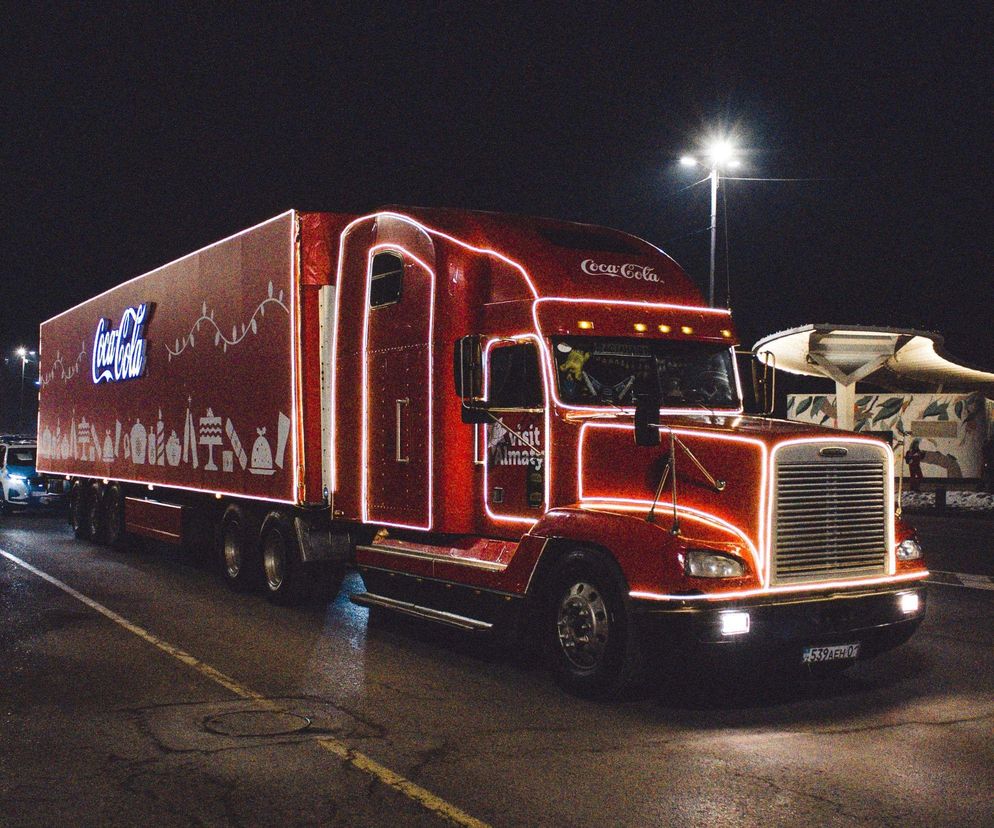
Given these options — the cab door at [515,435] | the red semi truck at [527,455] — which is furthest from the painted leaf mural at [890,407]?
the cab door at [515,435]

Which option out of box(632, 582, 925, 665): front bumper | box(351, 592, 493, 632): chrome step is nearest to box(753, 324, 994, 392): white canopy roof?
box(351, 592, 493, 632): chrome step

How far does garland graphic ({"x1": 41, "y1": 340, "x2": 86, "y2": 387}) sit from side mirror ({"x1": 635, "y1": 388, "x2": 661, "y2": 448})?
1545cm

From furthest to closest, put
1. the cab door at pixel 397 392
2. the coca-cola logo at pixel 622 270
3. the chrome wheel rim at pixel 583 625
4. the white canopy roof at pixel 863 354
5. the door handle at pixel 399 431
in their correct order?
1. the white canopy roof at pixel 863 354
2. the door handle at pixel 399 431
3. the cab door at pixel 397 392
4. the coca-cola logo at pixel 622 270
5. the chrome wheel rim at pixel 583 625

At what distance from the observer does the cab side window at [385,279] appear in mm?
10367

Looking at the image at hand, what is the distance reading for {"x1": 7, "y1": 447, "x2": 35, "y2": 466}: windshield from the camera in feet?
90.0

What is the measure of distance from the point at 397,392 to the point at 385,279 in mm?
1133

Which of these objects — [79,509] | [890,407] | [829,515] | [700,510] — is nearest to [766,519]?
[700,510]

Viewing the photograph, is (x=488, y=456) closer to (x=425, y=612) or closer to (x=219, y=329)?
(x=425, y=612)

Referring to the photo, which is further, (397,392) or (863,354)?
(863,354)

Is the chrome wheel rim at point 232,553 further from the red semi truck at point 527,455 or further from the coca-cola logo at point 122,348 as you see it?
the coca-cola logo at point 122,348

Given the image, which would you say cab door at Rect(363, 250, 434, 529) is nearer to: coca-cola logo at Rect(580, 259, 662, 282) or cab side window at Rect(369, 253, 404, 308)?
cab side window at Rect(369, 253, 404, 308)

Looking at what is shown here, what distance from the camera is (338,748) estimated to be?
21.3ft

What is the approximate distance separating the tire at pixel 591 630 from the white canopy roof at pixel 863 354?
17.0m

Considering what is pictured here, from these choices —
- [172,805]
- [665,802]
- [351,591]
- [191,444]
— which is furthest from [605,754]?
[191,444]
